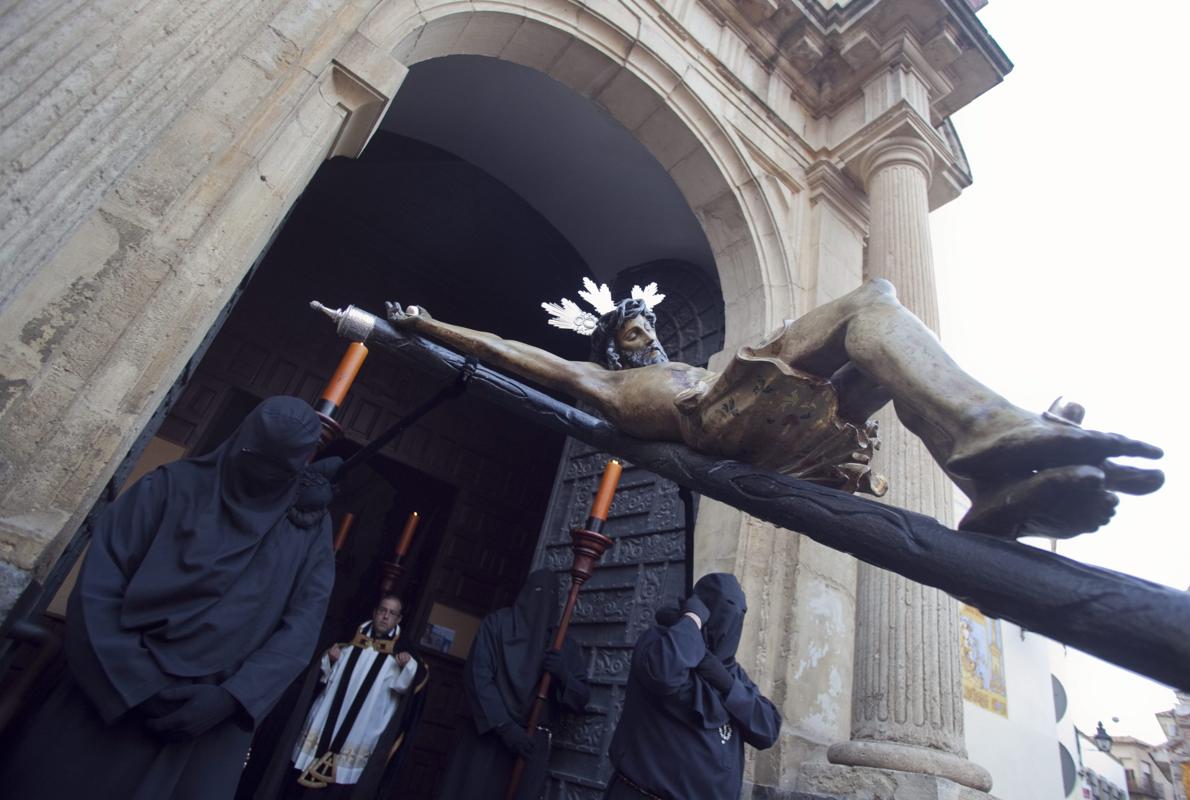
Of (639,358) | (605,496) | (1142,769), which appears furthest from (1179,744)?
(639,358)

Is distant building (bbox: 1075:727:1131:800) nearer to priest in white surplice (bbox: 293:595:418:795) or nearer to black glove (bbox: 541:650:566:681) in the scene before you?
black glove (bbox: 541:650:566:681)

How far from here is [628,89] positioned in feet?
16.1

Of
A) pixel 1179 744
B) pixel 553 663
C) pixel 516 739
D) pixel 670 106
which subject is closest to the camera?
pixel 516 739

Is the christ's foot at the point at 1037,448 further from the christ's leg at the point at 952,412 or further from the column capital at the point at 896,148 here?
the column capital at the point at 896,148

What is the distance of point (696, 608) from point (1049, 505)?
193 centimetres

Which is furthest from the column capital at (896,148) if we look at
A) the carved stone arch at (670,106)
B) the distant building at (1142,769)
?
the distant building at (1142,769)

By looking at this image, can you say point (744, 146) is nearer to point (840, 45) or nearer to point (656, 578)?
point (840, 45)

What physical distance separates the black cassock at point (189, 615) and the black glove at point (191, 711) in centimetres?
3

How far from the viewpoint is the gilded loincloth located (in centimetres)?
155

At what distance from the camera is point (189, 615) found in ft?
6.55

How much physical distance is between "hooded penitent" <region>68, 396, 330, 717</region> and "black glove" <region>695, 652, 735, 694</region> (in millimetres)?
1632

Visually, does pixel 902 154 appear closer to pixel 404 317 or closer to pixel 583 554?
pixel 583 554

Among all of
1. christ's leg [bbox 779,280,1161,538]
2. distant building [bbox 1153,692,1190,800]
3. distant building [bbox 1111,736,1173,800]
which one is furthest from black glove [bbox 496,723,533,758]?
distant building [bbox 1111,736,1173,800]

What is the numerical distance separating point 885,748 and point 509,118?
5.99m
